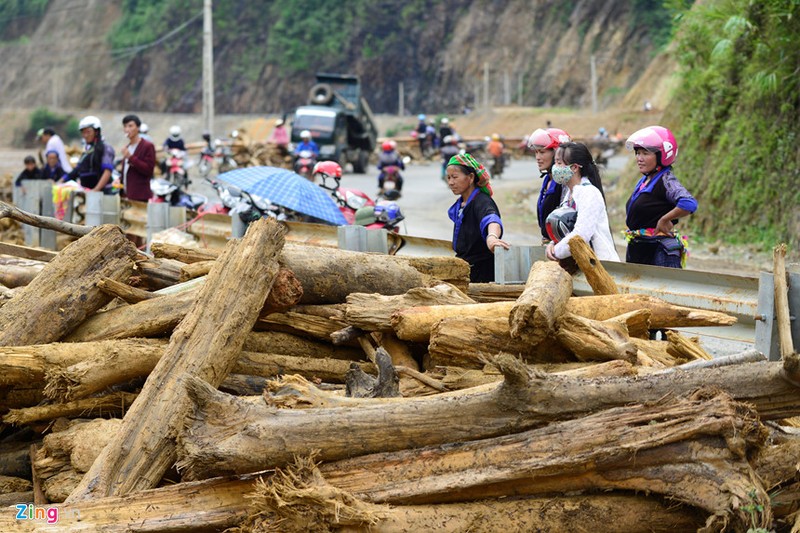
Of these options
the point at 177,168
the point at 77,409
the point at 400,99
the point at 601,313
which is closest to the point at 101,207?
the point at 77,409

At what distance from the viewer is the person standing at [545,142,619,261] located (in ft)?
22.3

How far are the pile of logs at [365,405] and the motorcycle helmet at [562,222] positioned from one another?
0.79 metres

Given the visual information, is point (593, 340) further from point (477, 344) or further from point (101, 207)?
point (101, 207)

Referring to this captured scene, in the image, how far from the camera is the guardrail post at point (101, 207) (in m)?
12.4

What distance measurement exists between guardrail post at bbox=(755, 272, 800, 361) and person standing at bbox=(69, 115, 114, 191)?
9578 mm

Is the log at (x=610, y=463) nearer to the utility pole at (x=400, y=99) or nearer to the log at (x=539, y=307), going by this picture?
the log at (x=539, y=307)

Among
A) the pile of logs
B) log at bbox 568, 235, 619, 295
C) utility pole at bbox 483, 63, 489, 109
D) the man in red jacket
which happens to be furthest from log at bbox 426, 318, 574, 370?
utility pole at bbox 483, 63, 489, 109

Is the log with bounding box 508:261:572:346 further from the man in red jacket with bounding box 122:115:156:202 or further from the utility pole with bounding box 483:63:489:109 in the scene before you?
the utility pole with bounding box 483:63:489:109

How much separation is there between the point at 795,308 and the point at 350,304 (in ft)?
7.43

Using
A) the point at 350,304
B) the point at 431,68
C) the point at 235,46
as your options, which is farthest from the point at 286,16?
the point at 350,304

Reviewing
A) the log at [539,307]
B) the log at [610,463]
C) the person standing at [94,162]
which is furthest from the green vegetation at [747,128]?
the log at [610,463]

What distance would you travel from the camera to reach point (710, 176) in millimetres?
17516

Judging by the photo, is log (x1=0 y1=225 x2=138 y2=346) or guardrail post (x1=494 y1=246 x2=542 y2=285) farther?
guardrail post (x1=494 y1=246 x2=542 y2=285)

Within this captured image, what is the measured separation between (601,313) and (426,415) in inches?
65.7
